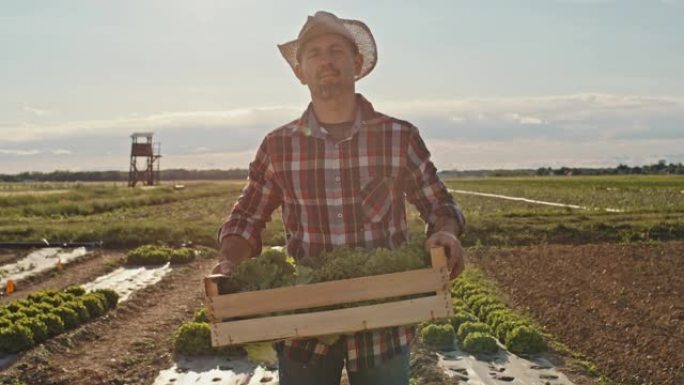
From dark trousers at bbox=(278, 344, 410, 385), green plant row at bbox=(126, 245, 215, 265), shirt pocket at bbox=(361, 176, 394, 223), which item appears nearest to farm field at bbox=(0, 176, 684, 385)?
green plant row at bbox=(126, 245, 215, 265)

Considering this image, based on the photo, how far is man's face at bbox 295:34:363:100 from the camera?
3309mm

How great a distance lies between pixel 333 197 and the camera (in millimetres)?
3396

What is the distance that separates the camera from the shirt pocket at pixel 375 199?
11.1ft

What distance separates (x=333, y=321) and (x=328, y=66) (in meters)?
1.09

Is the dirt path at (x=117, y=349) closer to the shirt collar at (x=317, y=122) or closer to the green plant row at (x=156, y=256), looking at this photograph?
the green plant row at (x=156, y=256)

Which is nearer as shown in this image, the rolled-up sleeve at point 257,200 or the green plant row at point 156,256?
the rolled-up sleeve at point 257,200

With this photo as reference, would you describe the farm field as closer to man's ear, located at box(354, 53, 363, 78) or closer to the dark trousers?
the dark trousers

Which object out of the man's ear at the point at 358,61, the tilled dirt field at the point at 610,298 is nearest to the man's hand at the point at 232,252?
the man's ear at the point at 358,61

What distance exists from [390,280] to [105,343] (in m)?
8.22

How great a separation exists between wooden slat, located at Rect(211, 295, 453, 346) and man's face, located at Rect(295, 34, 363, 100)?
3.16 ft

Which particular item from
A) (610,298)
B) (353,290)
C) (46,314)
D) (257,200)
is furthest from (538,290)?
(353,290)

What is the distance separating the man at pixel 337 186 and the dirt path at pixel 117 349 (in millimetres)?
5590

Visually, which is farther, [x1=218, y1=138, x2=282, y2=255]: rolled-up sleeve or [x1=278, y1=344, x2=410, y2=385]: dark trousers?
[x1=218, y1=138, x2=282, y2=255]: rolled-up sleeve

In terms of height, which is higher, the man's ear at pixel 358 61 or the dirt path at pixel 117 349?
the man's ear at pixel 358 61
